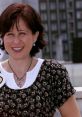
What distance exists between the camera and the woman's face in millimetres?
1714

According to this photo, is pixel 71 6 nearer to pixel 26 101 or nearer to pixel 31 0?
pixel 31 0

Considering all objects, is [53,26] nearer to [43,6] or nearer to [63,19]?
[63,19]

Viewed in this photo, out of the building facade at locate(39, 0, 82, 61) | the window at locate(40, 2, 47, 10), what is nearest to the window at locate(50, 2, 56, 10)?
the building facade at locate(39, 0, 82, 61)

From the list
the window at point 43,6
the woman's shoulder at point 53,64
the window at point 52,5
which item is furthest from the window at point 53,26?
the woman's shoulder at point 53,64

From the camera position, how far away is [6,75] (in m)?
1.79

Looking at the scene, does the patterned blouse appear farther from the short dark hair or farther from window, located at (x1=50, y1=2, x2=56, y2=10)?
window, located at (x1=50, y1=2, x2=56, y2=10)

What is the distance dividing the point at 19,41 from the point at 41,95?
24 centimetres

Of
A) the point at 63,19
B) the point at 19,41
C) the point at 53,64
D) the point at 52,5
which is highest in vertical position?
the point at 19,41

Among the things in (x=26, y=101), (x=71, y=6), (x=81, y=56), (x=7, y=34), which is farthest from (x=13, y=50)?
(x=71, y=6)

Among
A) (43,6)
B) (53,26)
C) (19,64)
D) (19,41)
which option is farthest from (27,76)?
(53,26)

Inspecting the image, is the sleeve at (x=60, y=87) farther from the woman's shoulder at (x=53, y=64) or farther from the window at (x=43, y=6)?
the window at (x=43, y=6)

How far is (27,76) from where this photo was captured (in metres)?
1.79

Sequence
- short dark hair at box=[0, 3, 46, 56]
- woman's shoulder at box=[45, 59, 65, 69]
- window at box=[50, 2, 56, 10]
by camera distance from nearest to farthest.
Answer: short dark hair at box=[0, 3, 46, 56] < woman's shoulder at box=[45, 59, 65, 69] < window at box=[50, 2, 56, 10]

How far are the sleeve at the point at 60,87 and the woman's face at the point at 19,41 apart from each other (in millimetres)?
158
